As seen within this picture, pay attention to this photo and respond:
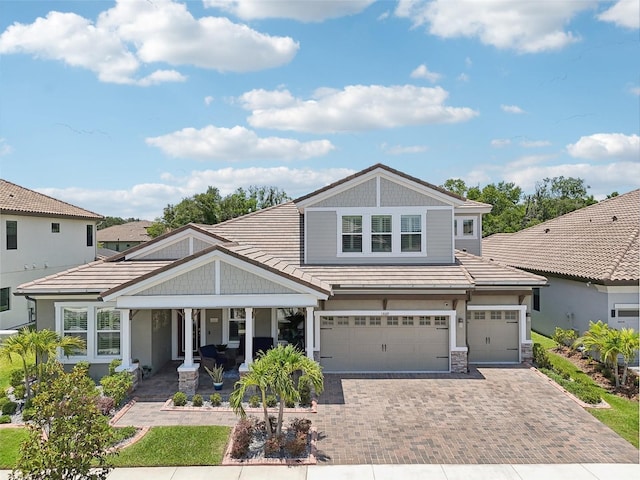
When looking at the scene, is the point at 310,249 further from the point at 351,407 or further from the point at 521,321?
the point at 521,321

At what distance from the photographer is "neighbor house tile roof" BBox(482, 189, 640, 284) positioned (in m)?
16.1

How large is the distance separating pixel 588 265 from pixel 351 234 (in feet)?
30.6

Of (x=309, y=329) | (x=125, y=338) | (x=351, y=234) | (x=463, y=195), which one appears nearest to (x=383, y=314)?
(x=309, y=329)

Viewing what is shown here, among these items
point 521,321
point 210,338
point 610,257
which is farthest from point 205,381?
point 610,257

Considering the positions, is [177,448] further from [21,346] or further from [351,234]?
[351,234]

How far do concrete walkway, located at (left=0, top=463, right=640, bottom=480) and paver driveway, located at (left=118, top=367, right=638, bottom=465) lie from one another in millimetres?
246

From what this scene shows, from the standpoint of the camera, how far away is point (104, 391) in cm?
1209

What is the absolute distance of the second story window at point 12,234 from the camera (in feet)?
74.0

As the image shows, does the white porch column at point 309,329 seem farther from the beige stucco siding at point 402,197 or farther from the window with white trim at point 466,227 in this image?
the window with white trim at point 466,227

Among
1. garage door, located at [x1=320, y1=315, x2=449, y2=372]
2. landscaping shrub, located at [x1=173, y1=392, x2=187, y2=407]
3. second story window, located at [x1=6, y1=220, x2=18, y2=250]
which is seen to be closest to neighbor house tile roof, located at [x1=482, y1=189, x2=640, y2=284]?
garage door, located at [x1=320, y1=315, x2=449, y2=372]

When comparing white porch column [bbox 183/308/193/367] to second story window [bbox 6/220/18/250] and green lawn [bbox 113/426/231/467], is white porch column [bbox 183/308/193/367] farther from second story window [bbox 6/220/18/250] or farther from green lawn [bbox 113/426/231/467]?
second story window [bbox 6/220/18/250]

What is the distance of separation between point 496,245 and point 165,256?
23.6 m

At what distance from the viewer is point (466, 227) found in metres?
21.5

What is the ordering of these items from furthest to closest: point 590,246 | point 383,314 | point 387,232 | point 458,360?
point 590,246 → point 387,232 → point 383,314 → point 458,360
